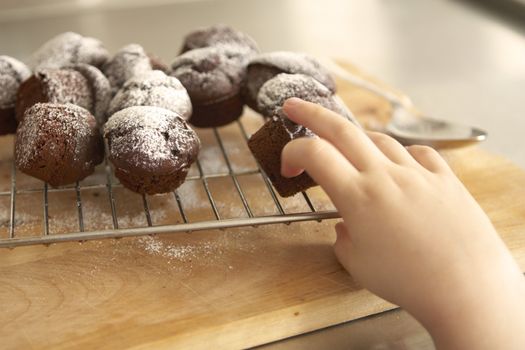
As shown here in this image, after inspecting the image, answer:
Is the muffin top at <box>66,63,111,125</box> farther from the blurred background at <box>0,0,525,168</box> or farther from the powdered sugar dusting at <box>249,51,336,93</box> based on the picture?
the blurred background at <box>0,0,525,168</box>

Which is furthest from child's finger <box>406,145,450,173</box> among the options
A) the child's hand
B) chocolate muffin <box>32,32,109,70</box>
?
chocolate muffin <box>32,32,109,70</box>

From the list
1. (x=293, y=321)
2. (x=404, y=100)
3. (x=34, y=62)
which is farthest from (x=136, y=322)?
(x=404, y=100)

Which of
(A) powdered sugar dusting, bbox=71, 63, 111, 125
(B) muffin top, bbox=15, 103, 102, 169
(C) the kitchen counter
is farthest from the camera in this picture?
(C) the kitchen counter

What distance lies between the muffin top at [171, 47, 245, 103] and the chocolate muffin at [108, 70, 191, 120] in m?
0.06

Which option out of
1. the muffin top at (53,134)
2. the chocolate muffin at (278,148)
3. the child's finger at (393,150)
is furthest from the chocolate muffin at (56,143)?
the child's finger at (393,150)

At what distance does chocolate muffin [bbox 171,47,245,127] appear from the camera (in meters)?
1.20

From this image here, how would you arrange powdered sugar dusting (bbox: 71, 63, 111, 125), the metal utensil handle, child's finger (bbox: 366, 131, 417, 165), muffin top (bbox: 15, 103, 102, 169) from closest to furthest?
child's finger (bbox: 366, 131, 417, 165), muffin top (bbox: 15, 103, 102, 169), powdered sugar dusting (bbox: 71, 63, 111, 125), the metal utensil handle

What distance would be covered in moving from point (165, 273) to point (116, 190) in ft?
0.82

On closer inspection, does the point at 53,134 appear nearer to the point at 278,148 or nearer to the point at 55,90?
the point at 55,90

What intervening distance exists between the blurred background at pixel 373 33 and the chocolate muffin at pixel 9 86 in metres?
0.72

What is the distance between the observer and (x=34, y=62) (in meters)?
1.26

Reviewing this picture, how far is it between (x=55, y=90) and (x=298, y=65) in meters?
0.42

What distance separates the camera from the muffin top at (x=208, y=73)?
3.92 feet

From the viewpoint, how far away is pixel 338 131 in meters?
0.90
